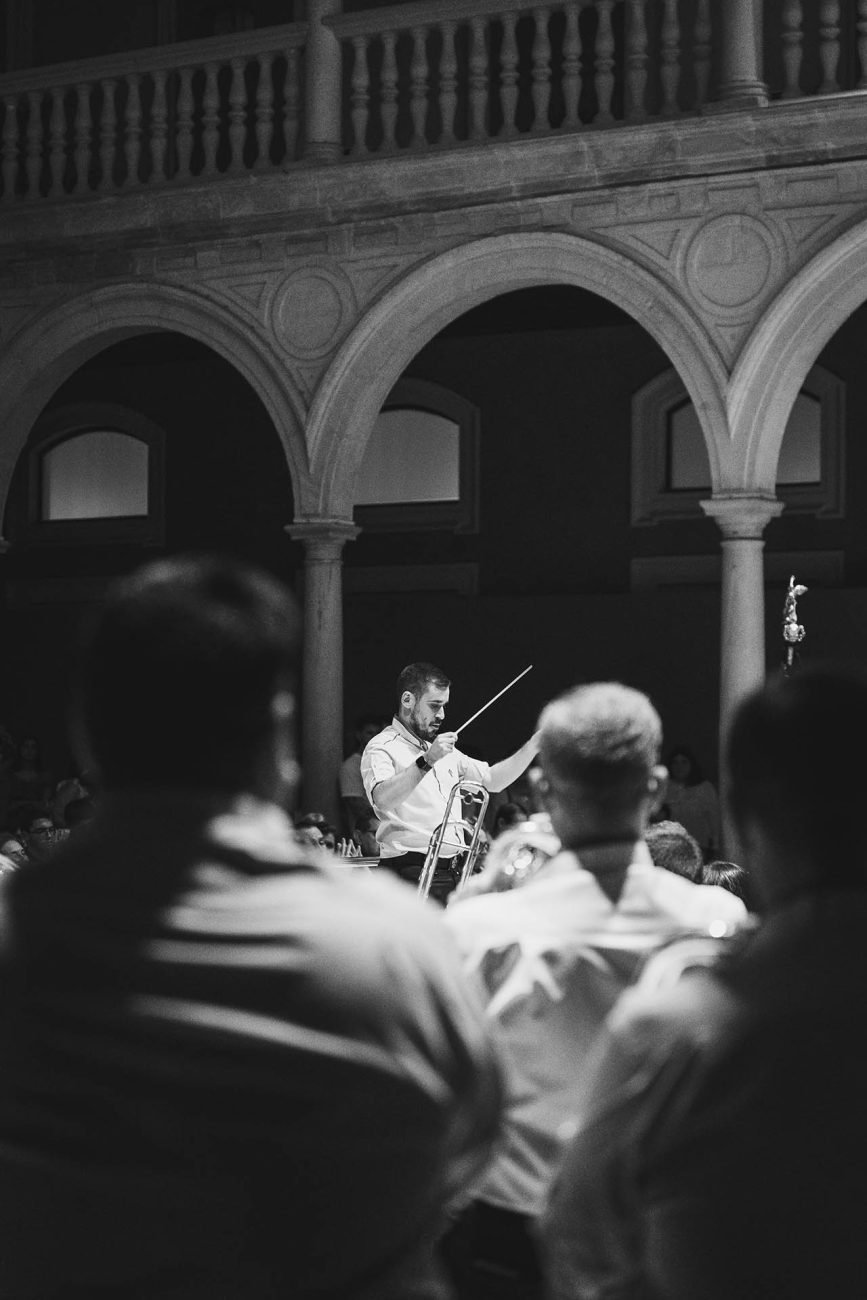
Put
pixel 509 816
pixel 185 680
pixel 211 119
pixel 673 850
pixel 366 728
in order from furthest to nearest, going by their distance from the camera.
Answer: pixel 366 728
pixel 211 119
pixel 509 816
pixel 673 850
pixel 185 680

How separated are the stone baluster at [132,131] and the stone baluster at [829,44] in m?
4.64

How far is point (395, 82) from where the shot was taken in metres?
12.5

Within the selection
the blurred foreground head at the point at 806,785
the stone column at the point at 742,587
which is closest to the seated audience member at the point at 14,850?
the stone column at the point at 742,587

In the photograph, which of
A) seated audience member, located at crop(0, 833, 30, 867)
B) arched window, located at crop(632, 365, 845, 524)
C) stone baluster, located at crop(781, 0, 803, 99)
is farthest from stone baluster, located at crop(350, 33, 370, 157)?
seated audience member, located at crop(0, 833, 30, 867)

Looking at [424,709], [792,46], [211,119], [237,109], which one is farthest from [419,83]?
[424,709]

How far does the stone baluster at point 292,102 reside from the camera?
41.4 ft

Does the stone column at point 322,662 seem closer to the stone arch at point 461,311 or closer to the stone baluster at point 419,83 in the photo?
the stone arch at point 461,311

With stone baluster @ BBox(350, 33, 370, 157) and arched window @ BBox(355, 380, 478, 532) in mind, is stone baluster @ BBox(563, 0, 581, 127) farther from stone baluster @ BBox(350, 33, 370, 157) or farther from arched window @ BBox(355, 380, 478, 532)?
arched window @ BBox(355, 380, 478, 532)

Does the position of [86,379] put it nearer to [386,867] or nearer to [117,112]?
[117,112]

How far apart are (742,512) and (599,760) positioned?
8949 millimetres

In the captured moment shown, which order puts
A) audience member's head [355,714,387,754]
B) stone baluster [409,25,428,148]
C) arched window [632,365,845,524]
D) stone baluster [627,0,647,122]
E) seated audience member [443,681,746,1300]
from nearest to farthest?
seated audience member [443,681,746,1300] → stone baluster [627,0,647,122] → stone baluster [409,25,428,148] → audience member's head [355,714,387,754] → arched window [632,365,845,524]

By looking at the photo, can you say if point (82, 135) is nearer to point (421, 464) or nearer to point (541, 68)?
point (541, 68)

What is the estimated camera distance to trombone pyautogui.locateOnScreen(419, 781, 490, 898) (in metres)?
8.95

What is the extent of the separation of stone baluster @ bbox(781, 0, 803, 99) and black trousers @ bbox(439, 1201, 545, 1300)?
959 centimetres
